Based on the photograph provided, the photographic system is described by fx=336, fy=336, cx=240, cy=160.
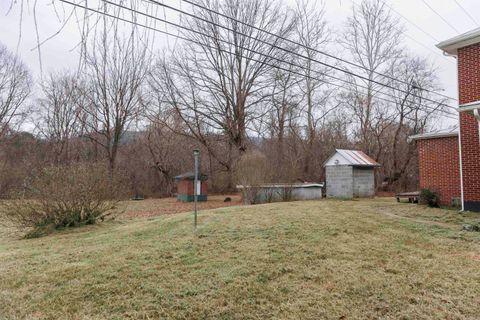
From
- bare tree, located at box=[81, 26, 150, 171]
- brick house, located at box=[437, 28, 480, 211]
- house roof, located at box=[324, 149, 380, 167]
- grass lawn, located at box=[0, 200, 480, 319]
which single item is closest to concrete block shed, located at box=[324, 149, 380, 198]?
house roof, located at box=[324, 149, 380, 167]

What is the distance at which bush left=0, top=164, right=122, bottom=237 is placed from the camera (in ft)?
31.6

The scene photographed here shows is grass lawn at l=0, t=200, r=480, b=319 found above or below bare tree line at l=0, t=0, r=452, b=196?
below

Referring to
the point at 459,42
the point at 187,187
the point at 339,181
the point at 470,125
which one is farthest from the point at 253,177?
the point at 459,42

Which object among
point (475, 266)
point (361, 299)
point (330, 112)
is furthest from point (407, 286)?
point (330, 112)

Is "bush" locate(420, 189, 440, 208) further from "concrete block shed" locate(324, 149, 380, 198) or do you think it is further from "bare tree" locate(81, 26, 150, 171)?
"bare tree" locate(81, 26, 150, 171)

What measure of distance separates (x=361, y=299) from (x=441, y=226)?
5.50 meters

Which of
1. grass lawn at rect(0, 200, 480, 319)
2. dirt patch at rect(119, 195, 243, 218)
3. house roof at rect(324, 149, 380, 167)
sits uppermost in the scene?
house roof at rect(324, 149, 380, 167)

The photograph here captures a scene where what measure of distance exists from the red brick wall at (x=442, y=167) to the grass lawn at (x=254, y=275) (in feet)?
17.2

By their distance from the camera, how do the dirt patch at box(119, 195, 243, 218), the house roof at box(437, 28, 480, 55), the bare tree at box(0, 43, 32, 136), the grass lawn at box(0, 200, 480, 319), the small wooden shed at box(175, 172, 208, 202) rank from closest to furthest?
the grass lawn at box(0, 200, 480, 319)
the house roof at box(437, 28, 480, 55)
the dirt patch at box(119, 195, 243, 218)
the bare tree at box(0, 43, 32, 136)
the small wooden shed at box(175, 172, 208, 202)

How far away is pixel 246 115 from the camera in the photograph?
895 inches

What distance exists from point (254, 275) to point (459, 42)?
34.8ft

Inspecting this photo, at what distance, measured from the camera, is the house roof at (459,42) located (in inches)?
406

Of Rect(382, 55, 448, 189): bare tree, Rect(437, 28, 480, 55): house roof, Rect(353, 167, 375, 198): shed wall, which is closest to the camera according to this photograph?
Rect(437, 28, 480, 55): house roof

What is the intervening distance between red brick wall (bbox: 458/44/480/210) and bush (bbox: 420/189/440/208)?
1.31 meters
